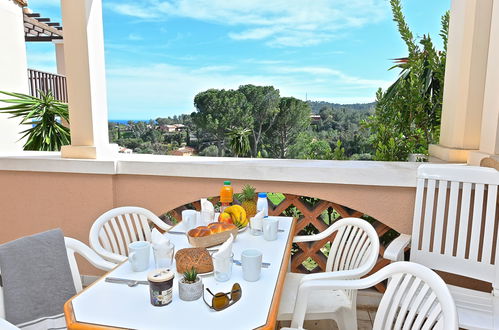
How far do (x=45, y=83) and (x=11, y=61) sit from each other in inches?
31.1

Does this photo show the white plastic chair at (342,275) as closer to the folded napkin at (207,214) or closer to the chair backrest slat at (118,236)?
the folded napkin at (207,214)

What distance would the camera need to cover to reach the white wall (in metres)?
4.84

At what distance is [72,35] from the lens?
213 centimetres

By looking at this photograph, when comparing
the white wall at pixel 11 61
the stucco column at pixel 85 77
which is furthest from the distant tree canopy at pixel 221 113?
the stucco column at pixel 85 77

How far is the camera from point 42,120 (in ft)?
9.29

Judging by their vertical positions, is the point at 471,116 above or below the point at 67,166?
above

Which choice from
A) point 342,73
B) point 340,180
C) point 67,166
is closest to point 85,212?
point 67,166

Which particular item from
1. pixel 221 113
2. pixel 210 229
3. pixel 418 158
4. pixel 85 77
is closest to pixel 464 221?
pixel 418 158

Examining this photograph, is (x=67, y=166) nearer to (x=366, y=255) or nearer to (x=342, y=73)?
(x=366, y=255)

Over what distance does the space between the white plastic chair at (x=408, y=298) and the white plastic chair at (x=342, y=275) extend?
10cm

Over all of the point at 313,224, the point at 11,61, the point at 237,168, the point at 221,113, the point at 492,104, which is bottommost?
the point at 313,224

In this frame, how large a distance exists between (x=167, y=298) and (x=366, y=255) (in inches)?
36.2

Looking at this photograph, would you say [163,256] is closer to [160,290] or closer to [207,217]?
[160,290]

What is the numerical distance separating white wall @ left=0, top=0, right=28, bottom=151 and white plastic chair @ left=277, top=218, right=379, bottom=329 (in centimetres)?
483
